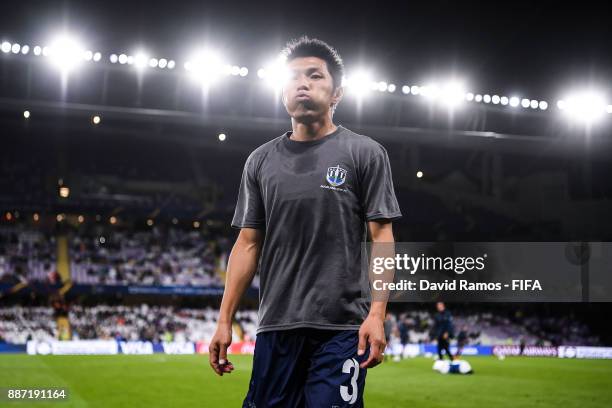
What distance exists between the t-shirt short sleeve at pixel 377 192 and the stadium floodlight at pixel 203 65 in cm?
2979

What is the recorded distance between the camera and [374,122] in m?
37.3

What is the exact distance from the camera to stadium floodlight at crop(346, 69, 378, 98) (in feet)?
113

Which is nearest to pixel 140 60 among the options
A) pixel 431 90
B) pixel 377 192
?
pixel 431 90

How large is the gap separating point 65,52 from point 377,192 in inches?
1175

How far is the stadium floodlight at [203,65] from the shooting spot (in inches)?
1284

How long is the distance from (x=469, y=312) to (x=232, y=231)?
14.3m

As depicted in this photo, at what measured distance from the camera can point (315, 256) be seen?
12.2 ft

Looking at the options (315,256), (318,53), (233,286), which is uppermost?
(318,53)

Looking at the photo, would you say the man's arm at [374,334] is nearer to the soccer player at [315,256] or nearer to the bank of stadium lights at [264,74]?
the soccer player at [315,256]

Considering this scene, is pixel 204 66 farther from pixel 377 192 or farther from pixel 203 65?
pixel 377 192

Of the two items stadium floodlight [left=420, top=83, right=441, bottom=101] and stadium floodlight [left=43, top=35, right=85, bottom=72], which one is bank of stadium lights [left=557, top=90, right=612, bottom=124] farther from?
stadium floodlight [left=43, top=35, right=85, bottom=72]

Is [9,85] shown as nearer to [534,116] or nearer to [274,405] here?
[534,116]

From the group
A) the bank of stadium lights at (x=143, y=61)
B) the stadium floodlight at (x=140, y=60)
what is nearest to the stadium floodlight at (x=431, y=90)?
the bank of stadium lights at (x=143, y=61)

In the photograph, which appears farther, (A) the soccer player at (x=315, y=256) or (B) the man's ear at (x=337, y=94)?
(B) the man's ear at (x=337, y=94)
